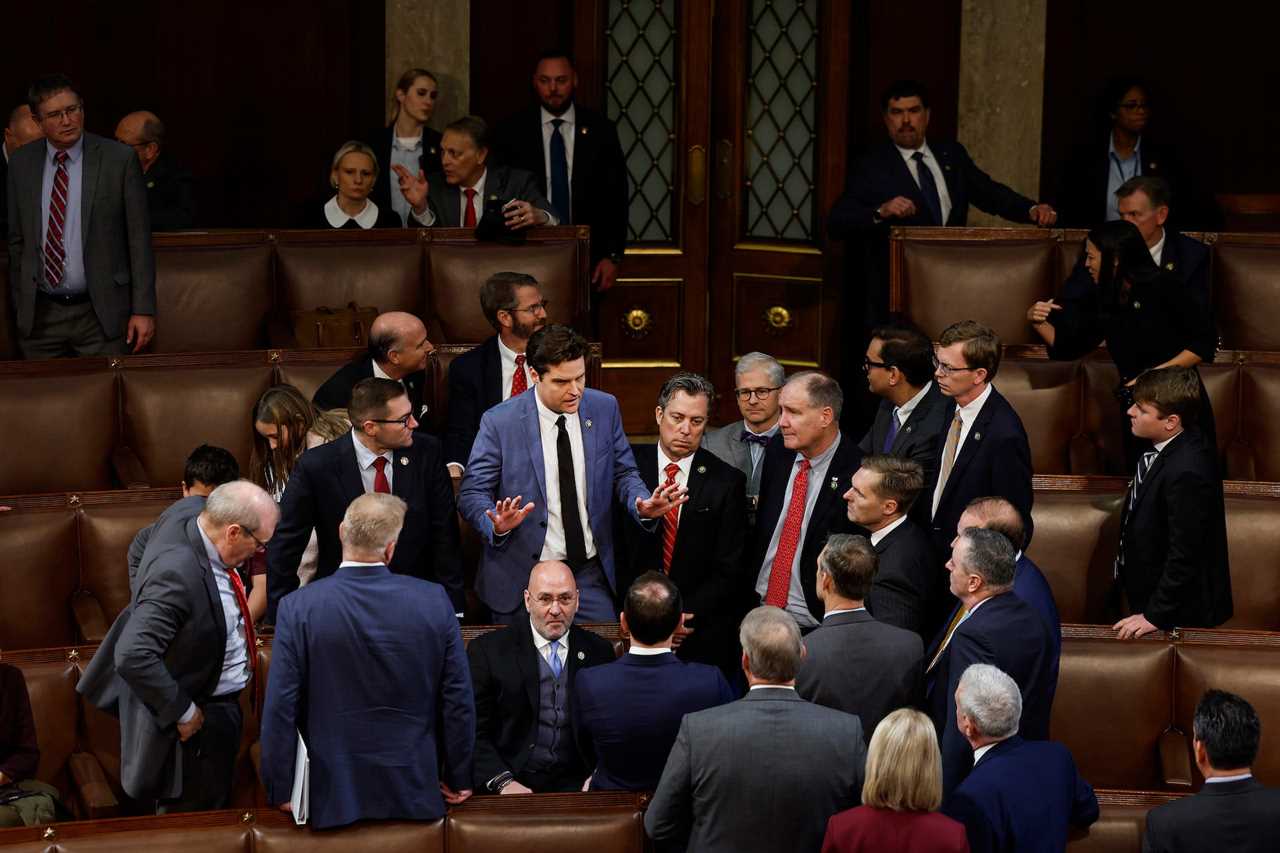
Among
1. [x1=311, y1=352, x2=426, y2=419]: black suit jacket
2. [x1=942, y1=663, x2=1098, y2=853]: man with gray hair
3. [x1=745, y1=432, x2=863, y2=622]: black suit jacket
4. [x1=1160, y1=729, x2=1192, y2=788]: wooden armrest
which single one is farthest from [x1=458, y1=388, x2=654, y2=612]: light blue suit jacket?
[x1=1160, y1=729, x2=1192, y2=788]: wooden armrest

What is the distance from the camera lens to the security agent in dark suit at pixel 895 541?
481cm

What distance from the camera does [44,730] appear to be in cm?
475

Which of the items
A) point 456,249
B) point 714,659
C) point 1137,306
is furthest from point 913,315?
point 714,659

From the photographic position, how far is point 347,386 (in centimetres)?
580

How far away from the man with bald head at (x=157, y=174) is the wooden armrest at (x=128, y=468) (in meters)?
1.49

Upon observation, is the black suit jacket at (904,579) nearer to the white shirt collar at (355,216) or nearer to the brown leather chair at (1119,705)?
the brown leather chair at (1119,705)

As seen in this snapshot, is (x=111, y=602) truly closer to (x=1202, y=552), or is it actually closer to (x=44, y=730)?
(x=44, y=730)

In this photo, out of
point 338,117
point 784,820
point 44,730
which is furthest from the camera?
point 338,117

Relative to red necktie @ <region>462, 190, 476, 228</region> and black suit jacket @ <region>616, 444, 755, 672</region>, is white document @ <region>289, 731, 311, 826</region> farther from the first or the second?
red necktie @ <region>462, 190, 476, 228</region>

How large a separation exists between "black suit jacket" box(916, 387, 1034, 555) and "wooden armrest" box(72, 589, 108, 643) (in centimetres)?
243

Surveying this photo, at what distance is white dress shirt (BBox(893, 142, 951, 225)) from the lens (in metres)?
7.41

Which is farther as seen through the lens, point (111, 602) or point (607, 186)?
point (607, 186)

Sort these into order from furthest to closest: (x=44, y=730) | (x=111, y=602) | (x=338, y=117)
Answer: (x=338, y=117), (x=111, y=602), (x=44, y=730)

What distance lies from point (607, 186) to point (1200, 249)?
7.90ft
